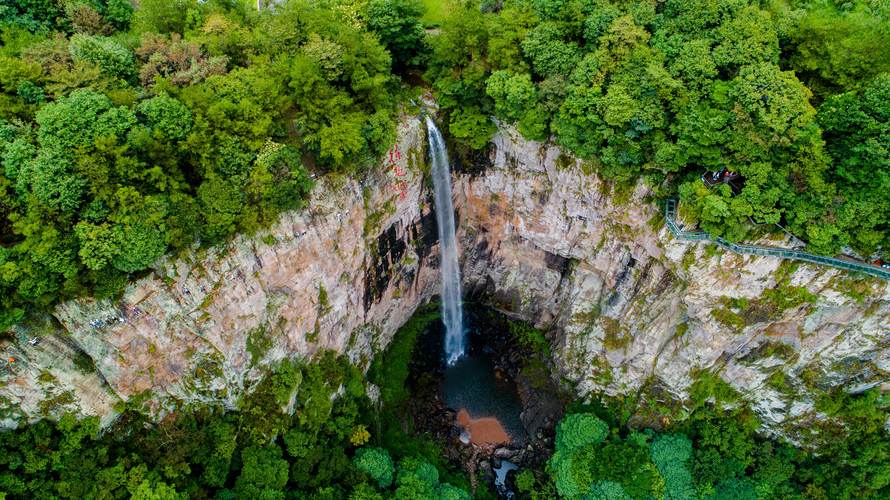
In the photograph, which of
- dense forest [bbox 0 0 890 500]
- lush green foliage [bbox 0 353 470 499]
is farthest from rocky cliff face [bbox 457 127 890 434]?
lush green foliage [bbox 0 353 470 499]

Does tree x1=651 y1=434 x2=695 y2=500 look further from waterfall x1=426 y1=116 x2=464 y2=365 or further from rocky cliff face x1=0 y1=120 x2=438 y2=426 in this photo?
rocky cliff face x1=0 y1=120 x2=438 y2=426

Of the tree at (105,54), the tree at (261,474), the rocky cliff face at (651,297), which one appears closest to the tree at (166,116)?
the tree at (105,54)

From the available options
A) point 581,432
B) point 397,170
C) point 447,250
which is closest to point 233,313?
point 397,170

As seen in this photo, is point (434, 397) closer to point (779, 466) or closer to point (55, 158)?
point (779, 466)

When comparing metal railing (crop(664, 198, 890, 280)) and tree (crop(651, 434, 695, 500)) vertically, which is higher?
metal railing (crop(664, 198, 890, 280))

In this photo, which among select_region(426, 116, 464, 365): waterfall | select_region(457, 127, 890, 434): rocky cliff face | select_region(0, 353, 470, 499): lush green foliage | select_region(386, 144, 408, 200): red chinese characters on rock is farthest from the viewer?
select_region(426, 116, 464, 365): waterfall

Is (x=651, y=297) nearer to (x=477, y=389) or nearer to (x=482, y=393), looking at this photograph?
(x=482, y=393)

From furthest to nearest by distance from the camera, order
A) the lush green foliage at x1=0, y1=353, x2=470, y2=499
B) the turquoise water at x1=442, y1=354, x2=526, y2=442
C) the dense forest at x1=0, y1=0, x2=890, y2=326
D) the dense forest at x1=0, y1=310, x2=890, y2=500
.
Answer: the turquoise water at x1=442, y1=354, x2=526, y2=442 < the dense forest at x1=0, y1=310, x2=890, y2=500 < the lush green foliage at x1=0, y1=353, x2=470, y2=499 < the dense forest at x1=0, y1=0, x2=890, y2=326

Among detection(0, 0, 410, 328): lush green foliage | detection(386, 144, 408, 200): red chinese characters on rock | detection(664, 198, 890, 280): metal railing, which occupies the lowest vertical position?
detection(664, 198, 890, 280): metal railing
